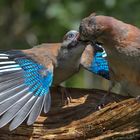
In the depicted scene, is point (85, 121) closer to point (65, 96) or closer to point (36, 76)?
point (65, 96)

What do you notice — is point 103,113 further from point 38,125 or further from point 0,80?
point 0,80

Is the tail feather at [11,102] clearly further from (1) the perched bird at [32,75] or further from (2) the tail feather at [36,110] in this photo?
(2) the tail feather at [36,110]

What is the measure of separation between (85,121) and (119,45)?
72cm

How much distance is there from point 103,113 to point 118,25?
0.79 metres

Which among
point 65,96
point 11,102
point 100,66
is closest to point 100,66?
point 100,66

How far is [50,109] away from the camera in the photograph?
473cm

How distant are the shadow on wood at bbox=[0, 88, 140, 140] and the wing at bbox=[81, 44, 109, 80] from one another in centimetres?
58

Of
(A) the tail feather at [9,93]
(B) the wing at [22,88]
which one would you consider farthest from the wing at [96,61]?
(A) the tail feather at [9,93]

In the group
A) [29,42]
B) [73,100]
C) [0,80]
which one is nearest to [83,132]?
[73,100]

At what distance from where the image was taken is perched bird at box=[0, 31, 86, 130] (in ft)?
14.8

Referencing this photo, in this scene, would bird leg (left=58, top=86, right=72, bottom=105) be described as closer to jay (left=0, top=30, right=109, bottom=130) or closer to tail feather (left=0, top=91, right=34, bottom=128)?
jay (left=0, top=30, right=109, bottom=130)

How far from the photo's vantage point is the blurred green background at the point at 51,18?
6.80 m

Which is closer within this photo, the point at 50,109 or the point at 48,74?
the point at 50,109

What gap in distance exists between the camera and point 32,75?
5.11 meters
